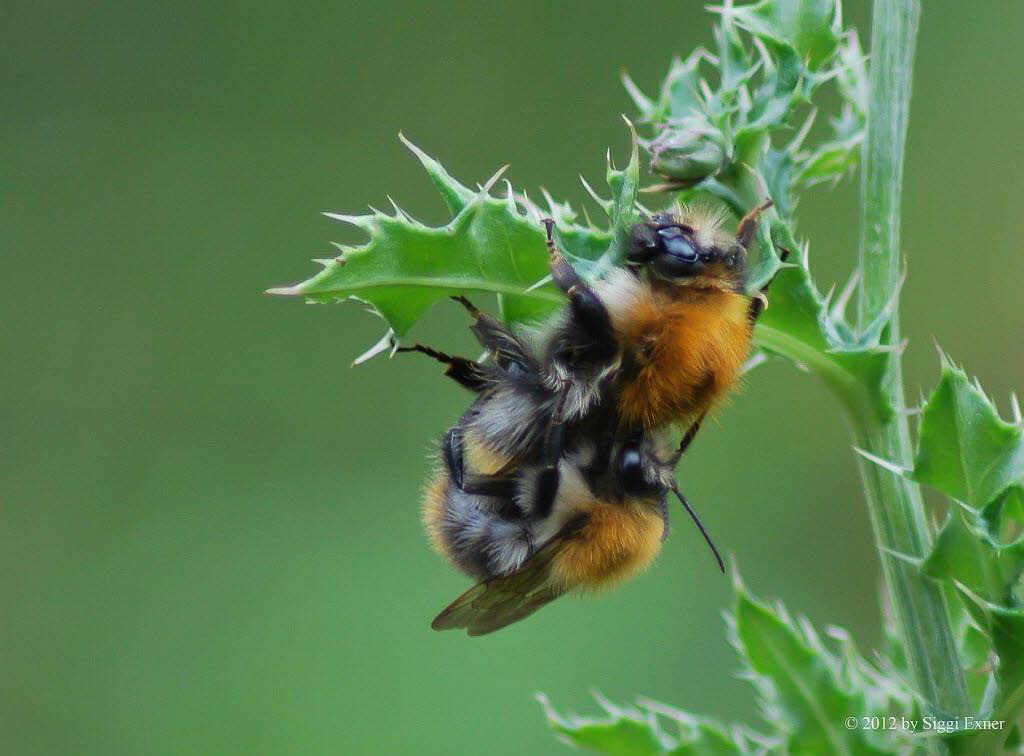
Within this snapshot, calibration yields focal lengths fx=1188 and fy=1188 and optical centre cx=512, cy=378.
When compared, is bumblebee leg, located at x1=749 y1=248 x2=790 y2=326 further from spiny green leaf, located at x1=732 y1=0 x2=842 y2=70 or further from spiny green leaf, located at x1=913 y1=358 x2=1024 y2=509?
spiny green leaf, located at x1=732 y1=0 x2=842 y2=70

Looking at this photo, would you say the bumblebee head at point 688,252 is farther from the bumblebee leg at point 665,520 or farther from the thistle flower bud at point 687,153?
the bumblebee leg at point 665,520

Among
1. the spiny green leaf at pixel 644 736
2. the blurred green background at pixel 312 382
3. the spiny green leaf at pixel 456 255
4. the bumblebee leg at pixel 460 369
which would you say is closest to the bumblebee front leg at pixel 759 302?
the spiny green leaf at pixel 456 255

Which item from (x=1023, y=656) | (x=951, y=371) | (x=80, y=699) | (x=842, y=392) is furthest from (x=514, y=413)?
(x=80, y=699)

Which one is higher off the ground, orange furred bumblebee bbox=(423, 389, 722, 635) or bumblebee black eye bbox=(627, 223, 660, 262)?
bumblebee black eye bbox=(627, 223, 660, 262)

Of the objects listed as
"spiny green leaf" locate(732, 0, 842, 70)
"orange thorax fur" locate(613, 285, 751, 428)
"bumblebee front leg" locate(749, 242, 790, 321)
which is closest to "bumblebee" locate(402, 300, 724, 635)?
"orange thorax fur" locate(613, 285, 751, 428)

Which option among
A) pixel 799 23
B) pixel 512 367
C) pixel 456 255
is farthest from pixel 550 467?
pixel 799 23

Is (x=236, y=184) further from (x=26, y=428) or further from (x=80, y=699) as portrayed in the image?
(x=80, y=699)
